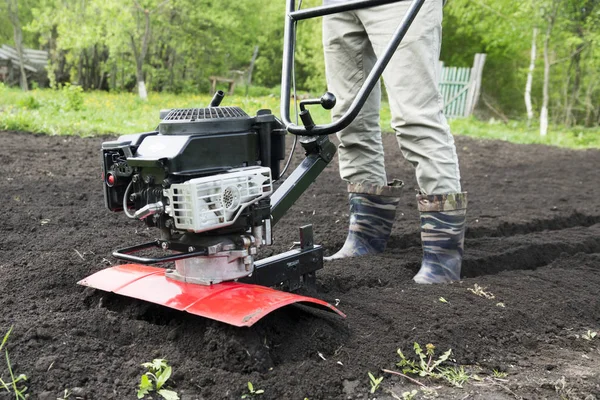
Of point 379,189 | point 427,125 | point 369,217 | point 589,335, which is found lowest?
point 589,335

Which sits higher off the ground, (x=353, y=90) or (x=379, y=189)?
(x=353, y=90)

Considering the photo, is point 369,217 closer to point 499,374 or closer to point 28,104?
point 499,374

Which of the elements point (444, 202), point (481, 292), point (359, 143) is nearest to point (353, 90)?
point (359, 143)

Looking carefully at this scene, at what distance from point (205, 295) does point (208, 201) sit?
29 cm

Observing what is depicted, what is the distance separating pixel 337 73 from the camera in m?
3.10

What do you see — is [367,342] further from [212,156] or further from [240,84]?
[240,84]

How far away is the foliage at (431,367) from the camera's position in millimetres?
1938

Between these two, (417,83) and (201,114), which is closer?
(201,114)

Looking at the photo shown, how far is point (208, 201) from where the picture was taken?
1.92 metres

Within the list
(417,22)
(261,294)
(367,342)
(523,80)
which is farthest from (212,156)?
(523,80)

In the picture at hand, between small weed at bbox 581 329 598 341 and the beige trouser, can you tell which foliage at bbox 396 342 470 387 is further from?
the beige trouser

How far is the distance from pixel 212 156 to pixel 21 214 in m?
1.98

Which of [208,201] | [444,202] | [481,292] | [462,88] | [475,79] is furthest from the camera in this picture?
[462,88]

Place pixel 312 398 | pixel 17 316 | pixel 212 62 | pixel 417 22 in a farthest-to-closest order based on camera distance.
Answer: pixel 212 62, pixel 417 22, pixel 17 316, pixel 312 398
